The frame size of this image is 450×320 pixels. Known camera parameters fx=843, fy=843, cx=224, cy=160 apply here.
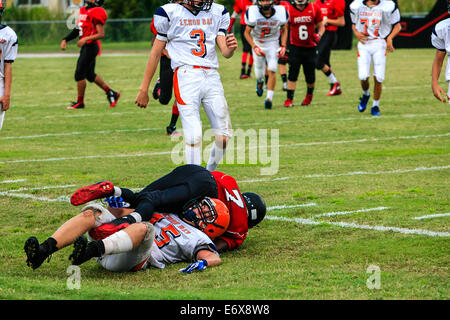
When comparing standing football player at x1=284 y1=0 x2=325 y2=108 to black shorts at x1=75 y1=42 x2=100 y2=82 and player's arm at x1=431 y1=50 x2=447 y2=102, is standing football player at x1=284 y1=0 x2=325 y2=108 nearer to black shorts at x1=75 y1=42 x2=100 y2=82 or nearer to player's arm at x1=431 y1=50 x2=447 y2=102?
black shorts at x1=75 y1=42 x2=100 y2=82

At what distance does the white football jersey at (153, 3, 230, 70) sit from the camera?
Result: 8023mm

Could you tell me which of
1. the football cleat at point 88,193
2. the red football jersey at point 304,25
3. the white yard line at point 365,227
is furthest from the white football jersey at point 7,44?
the red football jersey at point 304,25

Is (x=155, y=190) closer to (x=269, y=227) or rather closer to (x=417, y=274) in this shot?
(x=269, y=227)

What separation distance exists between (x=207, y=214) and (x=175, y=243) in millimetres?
317

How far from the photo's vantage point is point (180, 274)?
18.1 feet

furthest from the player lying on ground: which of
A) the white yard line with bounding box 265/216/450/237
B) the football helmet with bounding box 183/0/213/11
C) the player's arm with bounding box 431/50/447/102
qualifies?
the player's arm with bounding box 431/50/447/102

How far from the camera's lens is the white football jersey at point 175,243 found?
18.9ft

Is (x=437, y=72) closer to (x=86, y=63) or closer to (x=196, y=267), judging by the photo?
(x=196, y=267)

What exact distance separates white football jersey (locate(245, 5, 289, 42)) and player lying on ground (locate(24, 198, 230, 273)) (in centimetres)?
976

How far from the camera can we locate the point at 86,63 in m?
15.3

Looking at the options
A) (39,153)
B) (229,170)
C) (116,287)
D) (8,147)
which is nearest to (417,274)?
(116,287)

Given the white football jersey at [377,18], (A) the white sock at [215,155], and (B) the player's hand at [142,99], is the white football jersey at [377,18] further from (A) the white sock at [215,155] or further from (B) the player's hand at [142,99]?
(B) the player's hand at [142,99]

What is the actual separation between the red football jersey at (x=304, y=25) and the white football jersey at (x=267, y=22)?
23cm

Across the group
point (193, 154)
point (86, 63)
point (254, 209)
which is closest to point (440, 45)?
point (193, 154)
